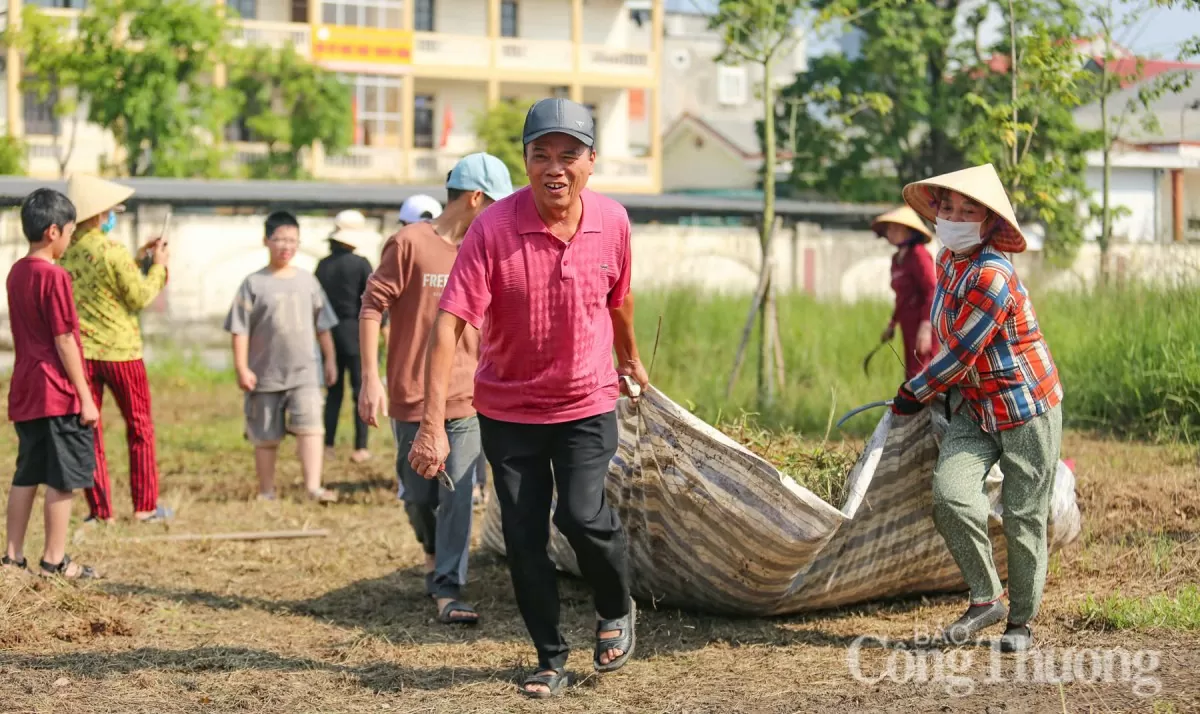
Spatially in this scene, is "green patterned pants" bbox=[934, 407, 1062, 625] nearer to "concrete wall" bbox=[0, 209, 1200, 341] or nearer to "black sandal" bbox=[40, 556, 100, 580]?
"black sandal" bbox=[40, 556, 100, 580]

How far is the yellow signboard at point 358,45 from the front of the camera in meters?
40.2

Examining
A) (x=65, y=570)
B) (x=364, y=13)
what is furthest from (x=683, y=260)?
(x=364, y=13)

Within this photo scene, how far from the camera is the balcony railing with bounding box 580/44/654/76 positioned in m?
43.4

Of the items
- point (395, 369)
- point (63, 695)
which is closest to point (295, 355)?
point (395, 369)

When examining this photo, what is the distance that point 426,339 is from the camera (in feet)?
19.4

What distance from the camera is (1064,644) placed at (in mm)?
4996

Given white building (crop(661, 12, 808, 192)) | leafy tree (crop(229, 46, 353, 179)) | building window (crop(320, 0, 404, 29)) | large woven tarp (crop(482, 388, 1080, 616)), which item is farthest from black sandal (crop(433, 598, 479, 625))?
white building (crop(661, 12, 808, 192))

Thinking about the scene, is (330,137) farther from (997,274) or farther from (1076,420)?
Result: (997,274)

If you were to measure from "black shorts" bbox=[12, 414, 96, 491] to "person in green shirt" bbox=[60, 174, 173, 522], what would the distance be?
748 millimetres

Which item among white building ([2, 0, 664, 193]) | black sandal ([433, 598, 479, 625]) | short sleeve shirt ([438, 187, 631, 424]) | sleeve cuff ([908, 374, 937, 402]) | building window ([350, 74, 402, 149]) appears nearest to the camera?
short sleeve shirt ([438, 187, 631, 424])

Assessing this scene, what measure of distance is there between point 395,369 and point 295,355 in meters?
2.82

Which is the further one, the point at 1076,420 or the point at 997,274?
the point at 1076,420

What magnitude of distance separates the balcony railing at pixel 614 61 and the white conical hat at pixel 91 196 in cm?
3690

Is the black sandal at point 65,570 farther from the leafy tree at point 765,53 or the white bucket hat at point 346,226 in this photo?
the leafy tree at point 765,53
